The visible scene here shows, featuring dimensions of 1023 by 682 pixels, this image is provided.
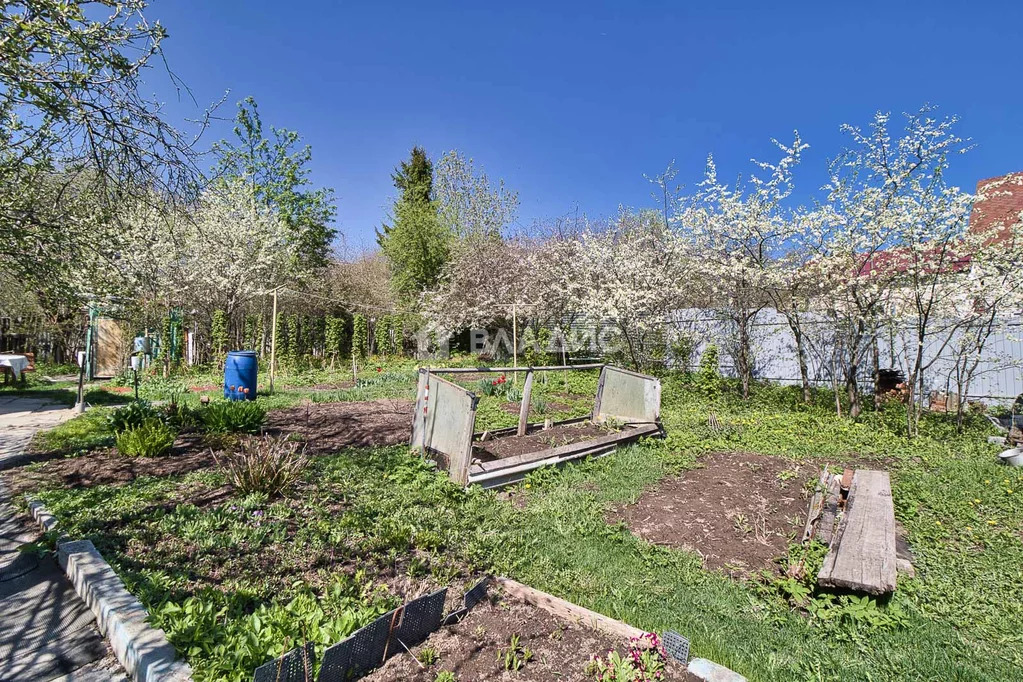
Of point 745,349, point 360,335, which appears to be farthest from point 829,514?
point 360,335

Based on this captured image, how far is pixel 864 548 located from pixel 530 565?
2268 millimetres

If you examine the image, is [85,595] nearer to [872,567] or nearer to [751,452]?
[872,567]

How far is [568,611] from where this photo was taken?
2744mm

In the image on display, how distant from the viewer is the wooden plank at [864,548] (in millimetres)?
3078

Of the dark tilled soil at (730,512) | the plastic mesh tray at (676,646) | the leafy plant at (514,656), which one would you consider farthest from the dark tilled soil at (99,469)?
the plastic mesh tray at (676,646)

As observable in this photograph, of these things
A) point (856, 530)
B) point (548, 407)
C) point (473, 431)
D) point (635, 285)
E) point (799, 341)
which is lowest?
point (856, 530)

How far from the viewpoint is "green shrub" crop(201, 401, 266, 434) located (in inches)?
267

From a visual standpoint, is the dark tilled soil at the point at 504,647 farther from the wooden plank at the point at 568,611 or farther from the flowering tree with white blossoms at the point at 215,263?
the flowering tree with white blossoms at the point at 215,263

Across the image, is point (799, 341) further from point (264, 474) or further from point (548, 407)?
point (264, 474)

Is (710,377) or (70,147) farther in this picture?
(710,377)

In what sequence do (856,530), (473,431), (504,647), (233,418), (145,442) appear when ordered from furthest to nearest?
1. (233,418)
2. (145,442)
3. (473,431)
4. (856,530)
5. (504,647)

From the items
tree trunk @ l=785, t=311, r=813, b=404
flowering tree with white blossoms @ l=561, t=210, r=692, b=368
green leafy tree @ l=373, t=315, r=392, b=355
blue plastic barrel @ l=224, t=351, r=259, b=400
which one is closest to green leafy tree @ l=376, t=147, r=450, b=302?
green leafy tree @ l=373, t=315, r=392, b=355

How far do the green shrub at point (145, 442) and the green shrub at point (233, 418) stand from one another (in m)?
0.98

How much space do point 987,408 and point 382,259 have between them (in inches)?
962
